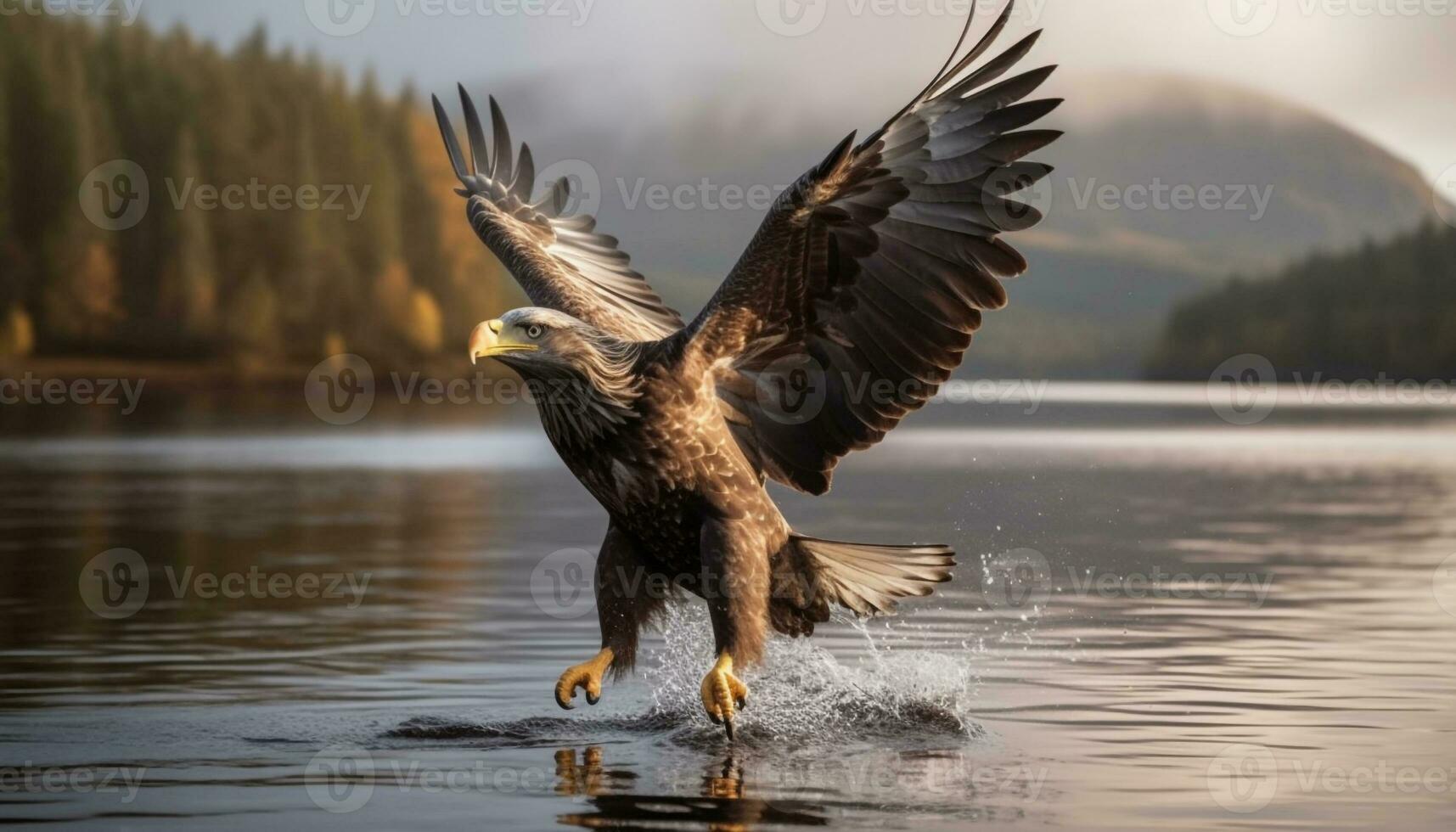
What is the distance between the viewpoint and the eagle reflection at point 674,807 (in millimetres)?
6160

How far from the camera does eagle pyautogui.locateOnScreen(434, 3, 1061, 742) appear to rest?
25.6ft

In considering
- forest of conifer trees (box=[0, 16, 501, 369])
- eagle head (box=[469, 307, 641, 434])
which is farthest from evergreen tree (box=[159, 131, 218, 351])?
eagle head (box=[469, 307, 641, 434])

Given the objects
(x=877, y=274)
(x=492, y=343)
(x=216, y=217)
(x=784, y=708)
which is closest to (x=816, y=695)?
(x=784, y=708)

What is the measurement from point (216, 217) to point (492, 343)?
9505 cm

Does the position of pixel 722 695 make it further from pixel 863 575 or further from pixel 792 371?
pixel 792 371

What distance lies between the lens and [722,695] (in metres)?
7.65

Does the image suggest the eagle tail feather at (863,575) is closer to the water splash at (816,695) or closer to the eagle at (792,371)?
the eagle at (792,371)

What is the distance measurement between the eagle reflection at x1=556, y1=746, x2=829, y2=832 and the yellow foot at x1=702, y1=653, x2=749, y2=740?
497mm

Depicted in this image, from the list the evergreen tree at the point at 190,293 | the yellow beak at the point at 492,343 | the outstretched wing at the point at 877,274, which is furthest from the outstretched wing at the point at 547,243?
the evergreen tree at the point at 190,293

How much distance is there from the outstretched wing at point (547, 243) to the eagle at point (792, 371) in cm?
134

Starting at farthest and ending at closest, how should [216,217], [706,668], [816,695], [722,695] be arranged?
[216,217], [706,668], [816,695], [722,695]

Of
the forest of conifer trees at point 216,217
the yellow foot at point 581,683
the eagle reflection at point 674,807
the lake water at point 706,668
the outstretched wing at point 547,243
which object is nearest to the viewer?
the eagle reflection at point 674,807

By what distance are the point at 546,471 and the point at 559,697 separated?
75.9 feet

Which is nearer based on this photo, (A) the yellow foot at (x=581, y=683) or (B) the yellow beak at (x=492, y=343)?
(B) the yellow beak at (x=492, y=343)
